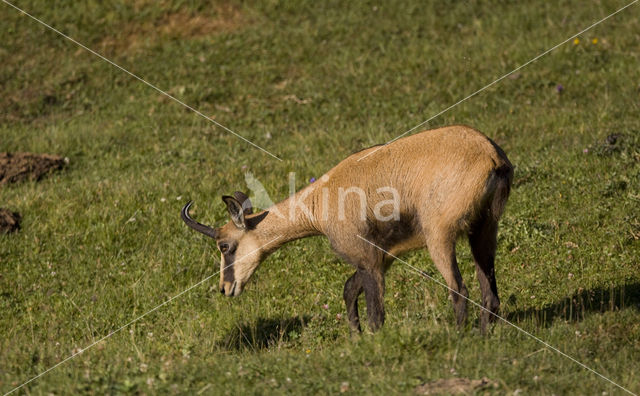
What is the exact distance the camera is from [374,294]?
7242 millimetres

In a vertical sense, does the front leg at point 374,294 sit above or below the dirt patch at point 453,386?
below

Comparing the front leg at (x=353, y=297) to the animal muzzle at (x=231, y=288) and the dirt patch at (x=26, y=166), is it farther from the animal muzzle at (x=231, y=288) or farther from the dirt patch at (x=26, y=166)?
the dirt patch at (x=26, y=166)

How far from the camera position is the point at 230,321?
8.12m

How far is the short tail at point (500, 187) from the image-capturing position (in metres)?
6.69

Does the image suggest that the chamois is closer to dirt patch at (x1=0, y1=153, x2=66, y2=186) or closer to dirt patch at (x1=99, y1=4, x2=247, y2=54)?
dirt patch at (x1=0, y1=153, x2=66, y2=186)

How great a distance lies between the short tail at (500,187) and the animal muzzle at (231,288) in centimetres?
269

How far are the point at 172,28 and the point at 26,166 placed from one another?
5.46m

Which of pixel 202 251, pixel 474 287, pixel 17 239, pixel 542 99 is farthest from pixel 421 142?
pixel 542 99

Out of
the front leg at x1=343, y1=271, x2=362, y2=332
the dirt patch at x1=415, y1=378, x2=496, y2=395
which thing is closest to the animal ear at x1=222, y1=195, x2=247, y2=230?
the front leg at x1=343, y1=271, x2=362, y2=332

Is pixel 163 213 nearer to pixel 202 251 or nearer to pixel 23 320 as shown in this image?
pixel 202 251

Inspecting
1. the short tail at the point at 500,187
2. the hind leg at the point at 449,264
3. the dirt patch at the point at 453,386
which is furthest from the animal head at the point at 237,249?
the dirt patch at the point at 453,386

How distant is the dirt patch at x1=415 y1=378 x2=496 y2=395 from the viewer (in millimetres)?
5211

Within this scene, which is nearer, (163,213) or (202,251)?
(202,251)

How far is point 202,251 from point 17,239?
2364 millimetres
